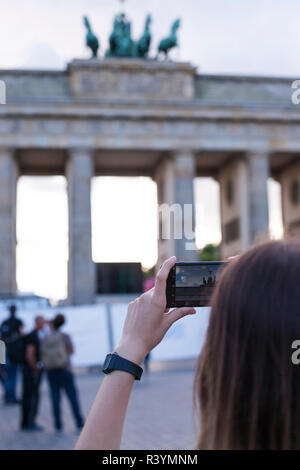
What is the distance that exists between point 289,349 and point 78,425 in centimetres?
889

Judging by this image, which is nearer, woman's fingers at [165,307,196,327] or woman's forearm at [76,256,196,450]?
woman's forearm at [76,256,196,450]

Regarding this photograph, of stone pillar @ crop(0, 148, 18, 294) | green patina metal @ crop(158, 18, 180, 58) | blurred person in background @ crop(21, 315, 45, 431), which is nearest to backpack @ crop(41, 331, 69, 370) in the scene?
blurred person in background @ crop(21, 315, 45, 431)

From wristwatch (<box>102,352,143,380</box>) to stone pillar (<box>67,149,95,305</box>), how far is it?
3279 centimetres

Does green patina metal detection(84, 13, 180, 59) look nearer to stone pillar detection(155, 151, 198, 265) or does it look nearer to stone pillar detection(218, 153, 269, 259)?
stone pillar detection(155, 151, 198, 265)

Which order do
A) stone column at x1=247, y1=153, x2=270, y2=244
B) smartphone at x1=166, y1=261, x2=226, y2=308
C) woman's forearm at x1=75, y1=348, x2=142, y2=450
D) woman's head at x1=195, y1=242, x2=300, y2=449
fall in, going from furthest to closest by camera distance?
stone column at x1=247, y1=153, x2=270, y2=244
smartphone at x1=166, y1=261, x2=226, y2=308
woman's forearm at x1=75, y1=348, x2=142, y2=450
woman's head at x1=195, y1=242, x2=300, y2=449

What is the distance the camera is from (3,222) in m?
34.3

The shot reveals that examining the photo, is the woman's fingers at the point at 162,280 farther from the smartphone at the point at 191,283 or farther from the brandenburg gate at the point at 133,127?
the brandenburg gate at the point at 133,127

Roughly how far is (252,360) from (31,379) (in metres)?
9.86

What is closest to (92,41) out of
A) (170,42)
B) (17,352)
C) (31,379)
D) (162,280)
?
(170,42)

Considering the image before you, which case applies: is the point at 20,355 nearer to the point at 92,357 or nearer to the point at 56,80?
the point at 92,357

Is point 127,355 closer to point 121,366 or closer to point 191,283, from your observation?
point 121,366

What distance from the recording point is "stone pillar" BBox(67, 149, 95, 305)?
3457cm

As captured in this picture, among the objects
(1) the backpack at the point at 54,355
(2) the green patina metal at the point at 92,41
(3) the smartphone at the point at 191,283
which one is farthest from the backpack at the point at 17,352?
(2) the green patina metal at the point at 92,41
